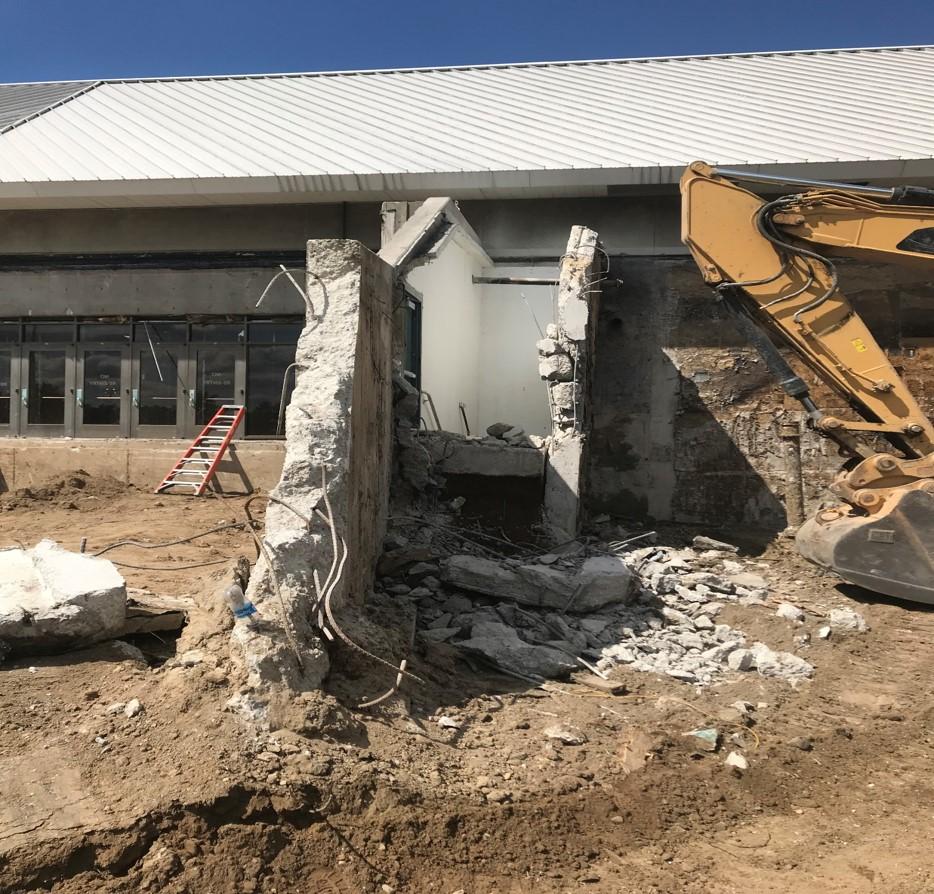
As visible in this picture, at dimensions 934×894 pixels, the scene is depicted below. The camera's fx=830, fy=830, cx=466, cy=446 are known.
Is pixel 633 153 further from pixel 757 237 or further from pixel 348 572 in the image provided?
pixel 348 572

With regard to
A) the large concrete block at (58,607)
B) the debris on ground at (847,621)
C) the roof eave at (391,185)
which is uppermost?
the roof eave at (391,185)

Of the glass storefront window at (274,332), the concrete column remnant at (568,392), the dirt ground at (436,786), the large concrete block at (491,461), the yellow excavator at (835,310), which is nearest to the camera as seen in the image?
the dirt ground at (436,786)

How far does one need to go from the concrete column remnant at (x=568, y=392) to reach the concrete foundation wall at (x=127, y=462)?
14.2 feet

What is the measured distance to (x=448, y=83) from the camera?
14.3 meters

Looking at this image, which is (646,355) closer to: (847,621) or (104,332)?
(847,621)

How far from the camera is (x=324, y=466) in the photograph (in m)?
4.44

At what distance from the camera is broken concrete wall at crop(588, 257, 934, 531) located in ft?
29.3

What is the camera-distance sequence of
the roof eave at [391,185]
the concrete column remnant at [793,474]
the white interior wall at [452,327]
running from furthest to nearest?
the roof eave at [391,185] → the concrete column remnant at [793,474] → the white interior wall at [452,327]

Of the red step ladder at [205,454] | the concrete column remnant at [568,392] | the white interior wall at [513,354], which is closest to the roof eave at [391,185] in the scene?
the white interior wall at [513,354]

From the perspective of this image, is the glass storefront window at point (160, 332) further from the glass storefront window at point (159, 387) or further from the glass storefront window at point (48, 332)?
the glass storefront window at point (48, 332)

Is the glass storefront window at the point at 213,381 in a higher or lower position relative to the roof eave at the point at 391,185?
lower

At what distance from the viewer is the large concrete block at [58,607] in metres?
3.95

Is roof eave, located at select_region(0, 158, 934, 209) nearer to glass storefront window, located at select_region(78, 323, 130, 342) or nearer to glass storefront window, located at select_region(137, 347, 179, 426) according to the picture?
glass storefront window, located at select_region(78, 323, 130, 342)

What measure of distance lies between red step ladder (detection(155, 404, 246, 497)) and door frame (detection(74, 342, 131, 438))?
4.35ft
